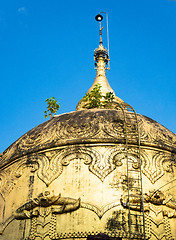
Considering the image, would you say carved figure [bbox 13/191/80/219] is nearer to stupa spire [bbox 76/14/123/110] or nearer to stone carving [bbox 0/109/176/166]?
stone carving [bbox 0/109/176/166]

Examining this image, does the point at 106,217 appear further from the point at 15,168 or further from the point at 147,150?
the point at 15,168

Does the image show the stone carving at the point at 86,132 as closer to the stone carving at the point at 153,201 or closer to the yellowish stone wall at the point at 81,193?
the yellowish stone wall at the point at 81,193

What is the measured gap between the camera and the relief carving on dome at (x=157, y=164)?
50.6 ft

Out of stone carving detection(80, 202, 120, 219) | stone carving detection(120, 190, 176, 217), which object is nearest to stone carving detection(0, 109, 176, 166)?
stone carving detection(120, 190, 176, 217)

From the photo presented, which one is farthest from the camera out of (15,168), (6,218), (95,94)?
(95,94)

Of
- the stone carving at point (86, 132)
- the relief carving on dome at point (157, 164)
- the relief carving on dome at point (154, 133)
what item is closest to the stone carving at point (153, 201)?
the relief carving on dome at point (157, 164)

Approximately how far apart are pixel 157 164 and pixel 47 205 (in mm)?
4628

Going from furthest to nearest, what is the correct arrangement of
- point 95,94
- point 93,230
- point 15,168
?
point 95,94 < point 15,168 < point 93,230

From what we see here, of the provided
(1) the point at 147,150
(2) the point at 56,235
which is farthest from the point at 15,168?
(1) the point at 147,150

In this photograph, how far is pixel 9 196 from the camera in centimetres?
1600

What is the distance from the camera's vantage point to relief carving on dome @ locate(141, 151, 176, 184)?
15426 mm

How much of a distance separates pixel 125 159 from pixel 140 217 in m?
2.40

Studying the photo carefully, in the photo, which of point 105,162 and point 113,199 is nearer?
point 113,199

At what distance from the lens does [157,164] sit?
15828mm
